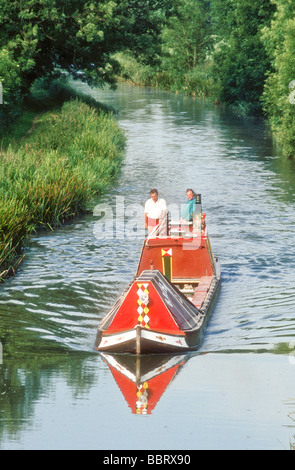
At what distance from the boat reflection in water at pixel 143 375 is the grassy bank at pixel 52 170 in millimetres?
6447

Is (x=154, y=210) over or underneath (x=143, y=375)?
over

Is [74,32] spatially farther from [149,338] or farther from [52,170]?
[149,338]

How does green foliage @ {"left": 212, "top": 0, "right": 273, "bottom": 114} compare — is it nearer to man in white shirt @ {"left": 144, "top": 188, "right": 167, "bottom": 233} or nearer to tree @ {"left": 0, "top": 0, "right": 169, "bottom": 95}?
tree @ {"left": 0, "top": 0, "right": 169, "bottom": 95}

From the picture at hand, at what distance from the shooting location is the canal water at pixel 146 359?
39.8 feet

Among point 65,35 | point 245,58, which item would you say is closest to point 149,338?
point 65,35

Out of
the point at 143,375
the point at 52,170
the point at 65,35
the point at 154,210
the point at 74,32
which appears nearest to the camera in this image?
the point at 143,375

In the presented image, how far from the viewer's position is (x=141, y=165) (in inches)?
1647

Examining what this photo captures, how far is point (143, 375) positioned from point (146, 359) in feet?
2.15

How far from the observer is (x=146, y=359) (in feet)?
50.2

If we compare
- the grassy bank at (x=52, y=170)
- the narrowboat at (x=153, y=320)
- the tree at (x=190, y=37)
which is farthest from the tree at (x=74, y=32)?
the tree at (x=190, y=37)

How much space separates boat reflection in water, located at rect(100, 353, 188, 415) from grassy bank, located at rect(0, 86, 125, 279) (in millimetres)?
6447

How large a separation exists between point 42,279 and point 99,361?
21.6 feet

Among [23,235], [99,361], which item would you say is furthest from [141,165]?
[99,361]
